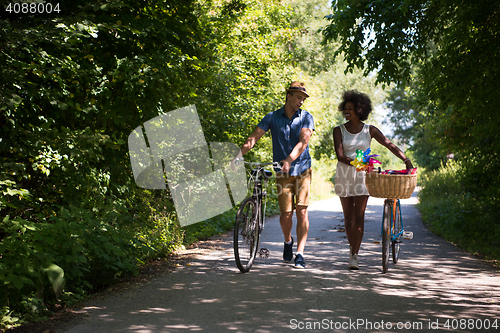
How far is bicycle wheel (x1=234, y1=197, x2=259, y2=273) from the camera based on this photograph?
18.9ft

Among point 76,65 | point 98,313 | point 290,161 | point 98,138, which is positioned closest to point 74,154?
point 98,138

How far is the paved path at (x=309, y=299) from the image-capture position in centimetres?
402

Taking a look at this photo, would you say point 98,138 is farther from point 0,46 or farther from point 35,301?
point 35,301

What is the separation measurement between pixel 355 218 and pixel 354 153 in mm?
886

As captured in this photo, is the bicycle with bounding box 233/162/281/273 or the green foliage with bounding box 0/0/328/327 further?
the bicycle with bounding box 233/162/281/273

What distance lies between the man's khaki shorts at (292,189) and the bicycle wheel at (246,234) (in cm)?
47

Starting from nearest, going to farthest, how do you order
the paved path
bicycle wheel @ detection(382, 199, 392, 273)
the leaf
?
the paved path < the leaf < bicycle wheel @ detection(382, 199, 392, 273)

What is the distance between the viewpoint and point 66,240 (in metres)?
4.63

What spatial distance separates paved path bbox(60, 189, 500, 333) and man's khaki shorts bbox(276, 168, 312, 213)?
2.87ft

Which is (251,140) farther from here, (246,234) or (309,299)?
(309,299)

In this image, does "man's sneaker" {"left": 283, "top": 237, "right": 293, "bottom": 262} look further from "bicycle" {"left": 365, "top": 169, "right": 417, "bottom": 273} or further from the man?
"bicycle" {"left": 365, "top": 169, "right": 417, "bottom": 273}

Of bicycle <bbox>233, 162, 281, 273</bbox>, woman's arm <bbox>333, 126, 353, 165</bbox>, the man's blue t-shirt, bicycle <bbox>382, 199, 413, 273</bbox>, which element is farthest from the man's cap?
bicycle <bbox>382, 199, 413, 273</bbox>

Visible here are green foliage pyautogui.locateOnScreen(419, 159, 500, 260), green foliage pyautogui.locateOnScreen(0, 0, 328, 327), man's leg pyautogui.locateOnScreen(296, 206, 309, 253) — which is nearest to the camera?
green foliage pyautogui.locateOnScreen(0, 0, 328, 327)

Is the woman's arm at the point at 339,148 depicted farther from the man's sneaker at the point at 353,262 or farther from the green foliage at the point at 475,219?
the green foliage at the point at 475,219
